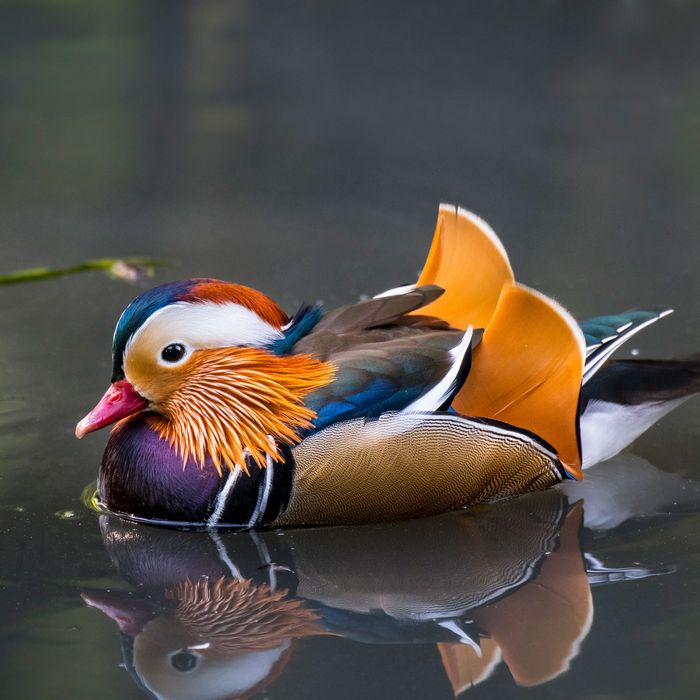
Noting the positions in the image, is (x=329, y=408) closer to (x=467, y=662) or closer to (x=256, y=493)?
(x=256, y=493)

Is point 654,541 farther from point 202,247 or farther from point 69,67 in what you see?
point 69,67

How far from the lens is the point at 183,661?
9.11ft

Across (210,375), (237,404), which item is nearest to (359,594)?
(237,404)

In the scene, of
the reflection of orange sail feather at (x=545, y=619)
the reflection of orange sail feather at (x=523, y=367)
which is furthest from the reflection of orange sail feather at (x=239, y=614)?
the reflection of orange sail feather at (x=523, y=367)

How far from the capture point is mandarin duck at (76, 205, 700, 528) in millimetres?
3227

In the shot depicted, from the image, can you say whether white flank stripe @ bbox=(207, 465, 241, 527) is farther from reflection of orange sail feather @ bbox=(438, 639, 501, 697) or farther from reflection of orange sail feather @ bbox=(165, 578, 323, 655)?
reflection of orange sail feather @ bbox=(438, 639, 501, 697)

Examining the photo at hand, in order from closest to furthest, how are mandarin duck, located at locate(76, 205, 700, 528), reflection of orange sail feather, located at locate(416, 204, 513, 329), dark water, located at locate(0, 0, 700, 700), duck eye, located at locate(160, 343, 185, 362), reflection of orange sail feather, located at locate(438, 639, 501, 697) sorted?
reflection of orange sail feather, located at locate(438, 639, 501, 697)
dark water, located at locate(0, 0, 700, 700)
mandarin duck, located at locate(76, 205, 700, 528)
duck eye, located at locate(160, 343, 185, 362)
reflection of orange sail feather, located at locate(416, 204, 513, 329)

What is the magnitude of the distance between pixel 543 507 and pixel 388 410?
2.04 ft

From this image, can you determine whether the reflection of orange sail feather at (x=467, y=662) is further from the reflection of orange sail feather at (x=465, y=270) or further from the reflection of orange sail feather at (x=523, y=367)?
the reflection of orange sail feather at (x=465, y=270)

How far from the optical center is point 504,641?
2.85 meters

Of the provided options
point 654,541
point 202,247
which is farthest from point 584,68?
point 654,541

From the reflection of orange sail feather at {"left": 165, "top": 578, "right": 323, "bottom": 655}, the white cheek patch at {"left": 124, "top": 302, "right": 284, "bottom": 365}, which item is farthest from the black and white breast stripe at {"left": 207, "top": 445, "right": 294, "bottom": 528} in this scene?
the white cheek patch at {"left": 124, "top": 302, "right": 284, "bottom": 365}

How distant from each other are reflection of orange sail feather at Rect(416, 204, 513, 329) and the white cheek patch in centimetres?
57

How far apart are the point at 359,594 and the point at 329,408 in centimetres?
48
